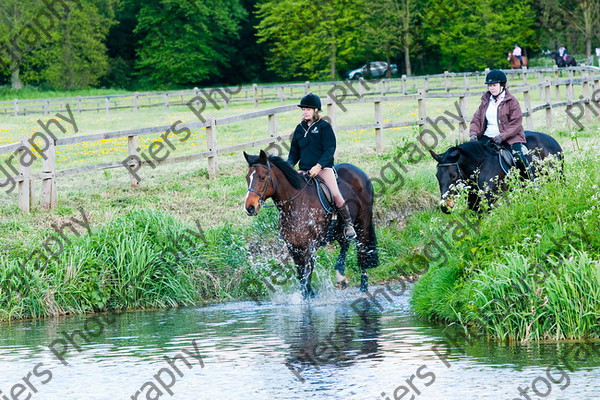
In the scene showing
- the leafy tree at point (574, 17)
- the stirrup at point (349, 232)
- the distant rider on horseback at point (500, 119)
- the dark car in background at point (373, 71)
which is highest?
the leafy tree at point (574, 17)

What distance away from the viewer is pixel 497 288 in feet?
31.1

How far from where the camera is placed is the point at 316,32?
62469mm

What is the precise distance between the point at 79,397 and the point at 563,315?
4600 mm

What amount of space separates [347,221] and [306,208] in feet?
2.72

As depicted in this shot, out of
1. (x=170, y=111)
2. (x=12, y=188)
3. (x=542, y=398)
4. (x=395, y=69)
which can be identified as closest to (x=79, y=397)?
(x=542, y=398)

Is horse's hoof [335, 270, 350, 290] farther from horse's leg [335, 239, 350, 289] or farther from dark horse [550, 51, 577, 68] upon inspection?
dark horse [550, 51, 577, 68]

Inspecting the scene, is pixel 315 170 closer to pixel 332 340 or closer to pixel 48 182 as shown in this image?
pixel 332 340

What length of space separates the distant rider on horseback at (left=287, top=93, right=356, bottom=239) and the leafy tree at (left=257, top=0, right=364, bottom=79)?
160 ft

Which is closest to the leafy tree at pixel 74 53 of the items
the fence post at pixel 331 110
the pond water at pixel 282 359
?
the fence post at pixel 331 110

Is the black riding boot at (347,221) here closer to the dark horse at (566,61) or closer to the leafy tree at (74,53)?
the dark horse at (566,61)

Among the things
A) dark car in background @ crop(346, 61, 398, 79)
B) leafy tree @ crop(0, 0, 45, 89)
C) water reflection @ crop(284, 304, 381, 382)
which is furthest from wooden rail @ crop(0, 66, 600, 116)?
water reflection @ crop(284, 304, 381, 382)

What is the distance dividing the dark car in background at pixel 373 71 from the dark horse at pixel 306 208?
55.4 meters

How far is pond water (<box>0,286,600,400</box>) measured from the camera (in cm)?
770

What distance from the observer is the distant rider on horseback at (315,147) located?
12.2m
